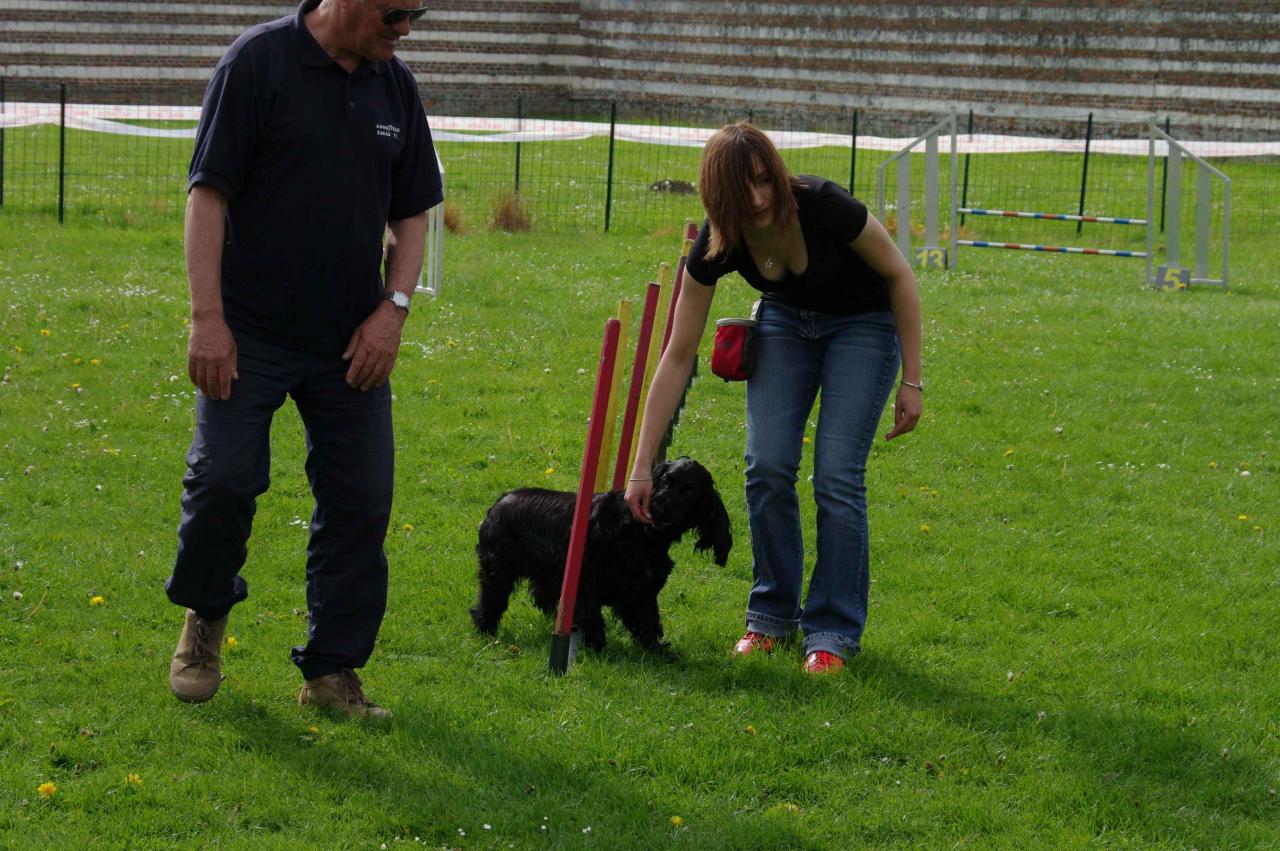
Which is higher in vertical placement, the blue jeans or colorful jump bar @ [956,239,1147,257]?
colorful jump bar @ [956,239,1147,257]

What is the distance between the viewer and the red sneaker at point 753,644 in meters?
5.03

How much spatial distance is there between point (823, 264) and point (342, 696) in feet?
6.54

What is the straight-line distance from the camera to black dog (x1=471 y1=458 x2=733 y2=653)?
15.7 ft

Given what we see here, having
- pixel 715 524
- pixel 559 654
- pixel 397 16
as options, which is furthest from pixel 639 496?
pixel 397 16

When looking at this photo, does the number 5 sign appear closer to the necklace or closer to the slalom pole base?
the necklace

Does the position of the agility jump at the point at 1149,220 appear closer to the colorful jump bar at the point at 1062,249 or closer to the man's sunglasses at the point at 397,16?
the colorful jump bar at the point at 1062,249

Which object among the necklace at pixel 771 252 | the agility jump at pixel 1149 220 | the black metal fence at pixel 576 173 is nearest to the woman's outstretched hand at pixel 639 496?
the necklace at pixel 771 252

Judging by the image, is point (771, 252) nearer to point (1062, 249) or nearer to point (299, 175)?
point (299, 175)

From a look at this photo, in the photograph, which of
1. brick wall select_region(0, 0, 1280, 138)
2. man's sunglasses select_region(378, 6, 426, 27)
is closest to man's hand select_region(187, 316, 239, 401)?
man's sunglasses select_region(378, 6, 426, 27)

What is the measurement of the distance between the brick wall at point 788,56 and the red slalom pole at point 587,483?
24.3m

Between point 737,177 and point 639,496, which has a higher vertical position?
point 737,177

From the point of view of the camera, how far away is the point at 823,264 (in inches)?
183

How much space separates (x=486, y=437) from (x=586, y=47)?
30376 millimetres

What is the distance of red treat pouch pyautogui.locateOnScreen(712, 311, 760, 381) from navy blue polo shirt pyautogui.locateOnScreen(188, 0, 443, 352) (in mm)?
1248
